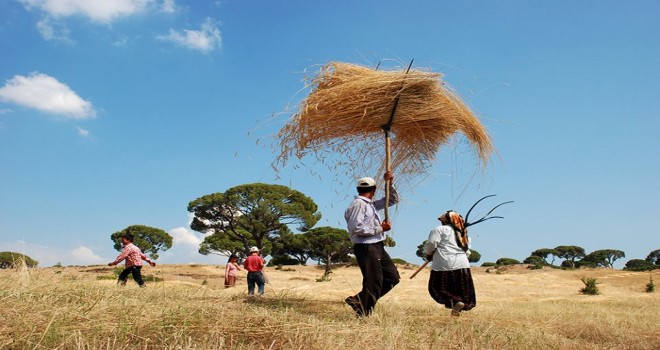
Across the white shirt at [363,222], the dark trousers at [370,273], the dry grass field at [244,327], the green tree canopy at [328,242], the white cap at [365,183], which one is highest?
the green tree canopy at [328,242]

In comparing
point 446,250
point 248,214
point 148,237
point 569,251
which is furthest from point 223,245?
point 569,251

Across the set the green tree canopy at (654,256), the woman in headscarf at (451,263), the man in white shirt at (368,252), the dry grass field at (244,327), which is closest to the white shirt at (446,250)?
the woman in headscarf at (451,263)

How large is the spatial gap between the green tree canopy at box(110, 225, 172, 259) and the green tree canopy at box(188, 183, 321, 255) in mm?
7173

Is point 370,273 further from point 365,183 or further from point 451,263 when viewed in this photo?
point 451,263

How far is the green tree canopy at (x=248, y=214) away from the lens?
134 ft

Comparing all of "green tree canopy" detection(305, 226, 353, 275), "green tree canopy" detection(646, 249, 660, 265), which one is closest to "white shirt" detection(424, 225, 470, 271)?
"green tree canopy" detection(305, 226, 353, 275)

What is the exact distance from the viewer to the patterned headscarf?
6047 millimetres

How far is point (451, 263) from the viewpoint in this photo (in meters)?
5.95

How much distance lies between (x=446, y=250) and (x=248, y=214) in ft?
121

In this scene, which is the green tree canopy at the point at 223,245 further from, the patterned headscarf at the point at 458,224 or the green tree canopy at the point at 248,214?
the patterned headscarf at the point at 458,224

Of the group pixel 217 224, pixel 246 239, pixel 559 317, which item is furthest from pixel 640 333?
pixel 217 224

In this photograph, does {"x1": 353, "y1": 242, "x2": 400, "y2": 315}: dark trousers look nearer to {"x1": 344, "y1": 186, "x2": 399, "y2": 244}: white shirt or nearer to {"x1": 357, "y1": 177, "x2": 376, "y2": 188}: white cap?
{"x1": 344, "y1": 186, "x2": 399, "y2": 244}: white shirt

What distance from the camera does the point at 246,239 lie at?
40656 millimetres

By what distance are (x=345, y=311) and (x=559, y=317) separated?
8.59ft
